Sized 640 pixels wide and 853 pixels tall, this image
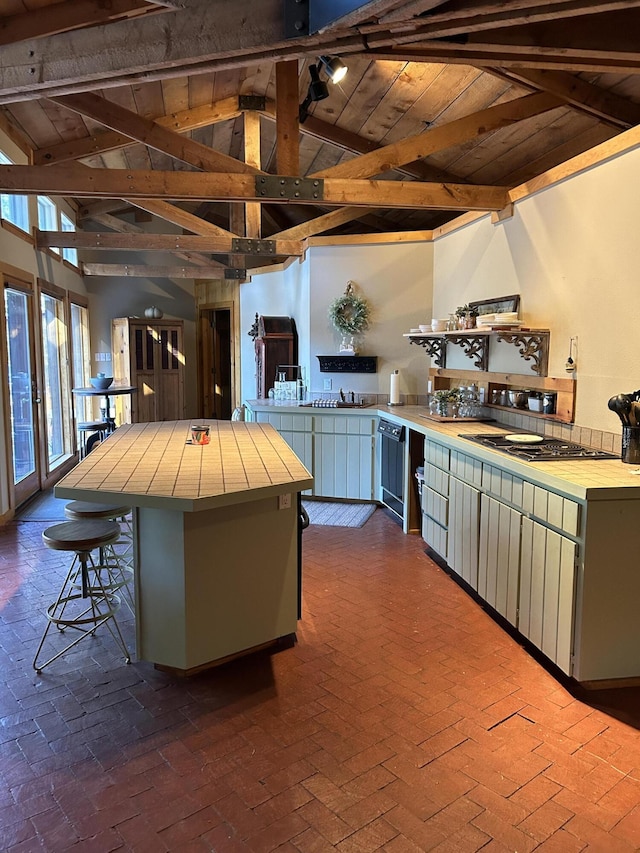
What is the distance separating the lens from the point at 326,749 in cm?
220

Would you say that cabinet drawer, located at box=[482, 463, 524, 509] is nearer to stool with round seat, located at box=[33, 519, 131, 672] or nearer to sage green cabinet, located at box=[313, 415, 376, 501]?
stool with round seat, located at box=[33, 519, 131, 672]

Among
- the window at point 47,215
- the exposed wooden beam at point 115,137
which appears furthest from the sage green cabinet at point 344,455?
the window at point 47,215

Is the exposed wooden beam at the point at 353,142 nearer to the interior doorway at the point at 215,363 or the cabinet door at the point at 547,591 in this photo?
the cabinet door at the point at 547,591

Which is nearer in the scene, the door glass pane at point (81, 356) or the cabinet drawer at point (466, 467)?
the cabinet drawer at point (466, 467)

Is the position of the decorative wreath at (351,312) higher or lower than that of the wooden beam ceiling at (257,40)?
lower

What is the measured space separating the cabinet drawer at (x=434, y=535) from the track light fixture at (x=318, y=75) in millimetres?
3052

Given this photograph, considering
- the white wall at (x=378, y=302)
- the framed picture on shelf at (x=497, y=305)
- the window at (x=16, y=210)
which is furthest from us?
the white wall at (x=378, y=302)

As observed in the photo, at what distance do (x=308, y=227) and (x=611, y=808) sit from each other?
5.75m

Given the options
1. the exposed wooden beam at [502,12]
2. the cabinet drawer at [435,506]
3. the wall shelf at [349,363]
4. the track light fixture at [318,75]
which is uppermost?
the track light fixture at [318,75]

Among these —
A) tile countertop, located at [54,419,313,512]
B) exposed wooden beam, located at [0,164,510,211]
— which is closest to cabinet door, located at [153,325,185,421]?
exposed wooden beam, located at [0,164,510,211]

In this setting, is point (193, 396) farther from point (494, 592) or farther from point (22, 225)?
point (494, 592)

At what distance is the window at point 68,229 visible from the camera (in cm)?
764

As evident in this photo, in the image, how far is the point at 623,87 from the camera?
3668 mm

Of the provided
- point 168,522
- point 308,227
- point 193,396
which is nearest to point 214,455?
point 168,522
